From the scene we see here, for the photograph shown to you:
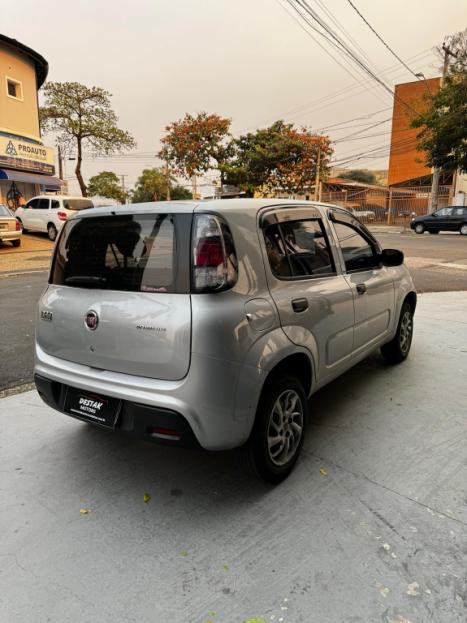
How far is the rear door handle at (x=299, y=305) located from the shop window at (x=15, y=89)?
23851 millimetres

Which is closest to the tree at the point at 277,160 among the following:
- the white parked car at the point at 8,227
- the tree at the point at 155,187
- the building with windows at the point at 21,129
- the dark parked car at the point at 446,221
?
the dark parked car at the point at 446,221

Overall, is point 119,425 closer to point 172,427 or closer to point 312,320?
point 172,427

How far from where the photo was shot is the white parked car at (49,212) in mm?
16328

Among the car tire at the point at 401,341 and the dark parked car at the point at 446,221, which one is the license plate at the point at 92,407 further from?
the dark parked car at the point at 446,221

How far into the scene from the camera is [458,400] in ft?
12.2

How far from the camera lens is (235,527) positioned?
2.26m

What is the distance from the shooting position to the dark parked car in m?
22.9

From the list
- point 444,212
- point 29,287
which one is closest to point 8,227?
point 29,287

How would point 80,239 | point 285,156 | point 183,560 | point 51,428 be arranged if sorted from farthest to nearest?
point 285,156
point 51,428
point 80,239
point 183,560

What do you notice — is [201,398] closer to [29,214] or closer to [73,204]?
[73,204]

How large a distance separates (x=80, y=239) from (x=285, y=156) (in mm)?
34030

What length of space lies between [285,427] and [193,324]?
97cm

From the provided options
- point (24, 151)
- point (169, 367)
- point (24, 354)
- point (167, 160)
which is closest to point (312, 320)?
point (169, 367)

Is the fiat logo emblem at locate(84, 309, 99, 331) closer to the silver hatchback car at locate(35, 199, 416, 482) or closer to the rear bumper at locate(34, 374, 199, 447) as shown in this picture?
the silver hatchback car at locate(35, 199, 416, 482)
